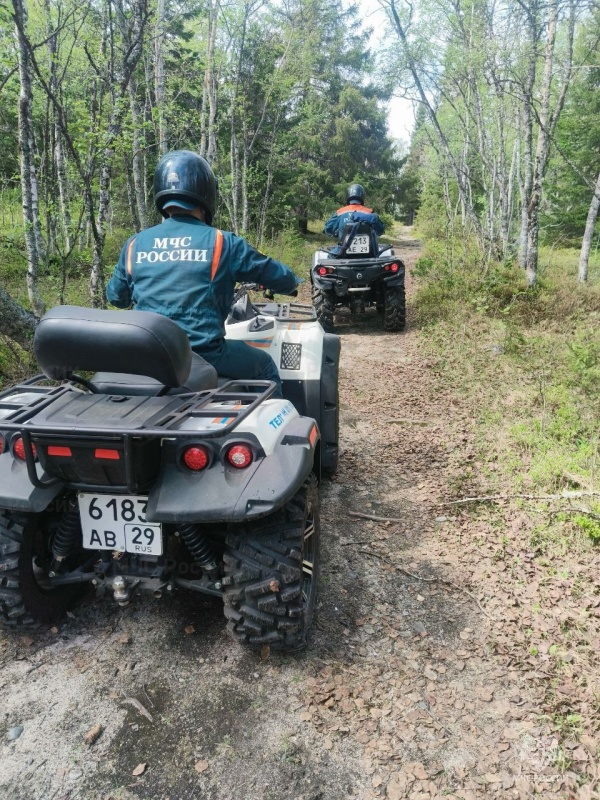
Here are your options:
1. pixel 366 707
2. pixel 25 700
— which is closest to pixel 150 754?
pixel 25 700

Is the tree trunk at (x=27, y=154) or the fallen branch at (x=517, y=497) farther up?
the tree trunk at (x=27, y=154)

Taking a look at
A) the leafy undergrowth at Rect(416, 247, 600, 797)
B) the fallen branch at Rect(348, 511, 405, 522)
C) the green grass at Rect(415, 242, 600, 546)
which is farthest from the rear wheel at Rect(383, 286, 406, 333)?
the fallen branch at Rect(348, 511, 405, 522)

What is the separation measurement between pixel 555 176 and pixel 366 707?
19.6 metres

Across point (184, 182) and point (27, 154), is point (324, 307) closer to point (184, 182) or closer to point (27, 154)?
point (27, 154)

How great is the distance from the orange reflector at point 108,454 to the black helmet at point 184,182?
1.57 m

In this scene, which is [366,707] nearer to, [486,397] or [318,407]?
[318,407]

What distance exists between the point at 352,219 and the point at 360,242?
39 cm

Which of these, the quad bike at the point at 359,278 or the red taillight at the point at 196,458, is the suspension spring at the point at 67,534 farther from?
the quad bike at the point at 359,278

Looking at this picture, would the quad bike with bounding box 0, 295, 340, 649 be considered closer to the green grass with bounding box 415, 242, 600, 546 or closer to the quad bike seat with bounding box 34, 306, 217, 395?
the quad bike seat with bounding box 34, 306, 217, 395

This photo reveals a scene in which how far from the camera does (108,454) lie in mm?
1993

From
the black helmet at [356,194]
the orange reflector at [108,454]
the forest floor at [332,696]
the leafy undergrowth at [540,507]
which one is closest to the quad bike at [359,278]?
the black helmet at [356,194]

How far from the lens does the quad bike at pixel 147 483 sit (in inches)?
79.7

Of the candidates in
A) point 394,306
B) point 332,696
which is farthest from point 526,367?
point 332,696

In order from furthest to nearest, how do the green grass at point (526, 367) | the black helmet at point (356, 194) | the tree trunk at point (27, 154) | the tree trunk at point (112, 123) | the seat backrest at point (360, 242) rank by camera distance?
the black helmet at point (356, 194) → the seat backrest at point (360, 242) → the tree trunk at point (112, 123) → the tree trunk at point (27, 154) → the green grass at point (526, 367)
